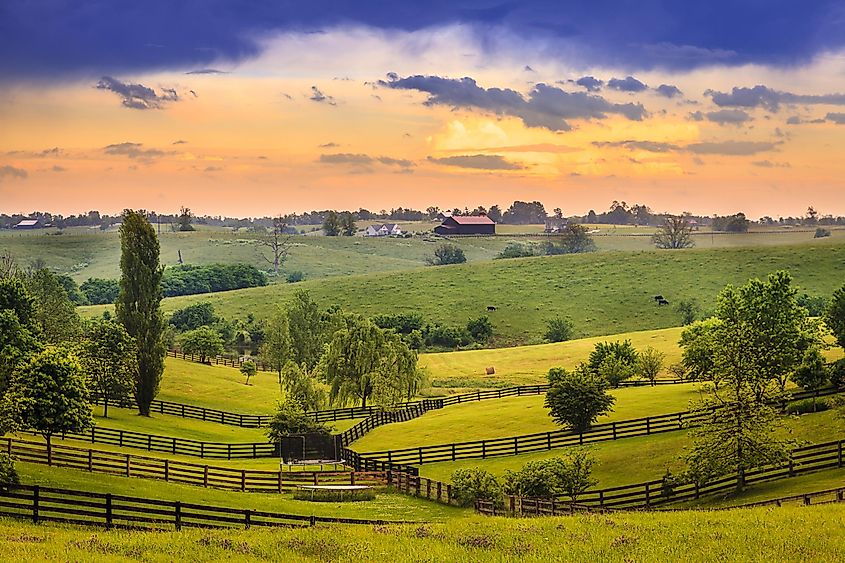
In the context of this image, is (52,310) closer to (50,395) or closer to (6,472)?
(50,395)

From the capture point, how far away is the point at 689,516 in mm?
27250

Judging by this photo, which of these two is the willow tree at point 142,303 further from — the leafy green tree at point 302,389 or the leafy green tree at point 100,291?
the leafy green tree at point 100,291

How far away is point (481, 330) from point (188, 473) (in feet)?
293

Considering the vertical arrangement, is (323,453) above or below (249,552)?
below

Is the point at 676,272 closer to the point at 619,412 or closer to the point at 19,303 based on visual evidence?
the point at 619,412

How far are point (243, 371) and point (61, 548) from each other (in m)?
71.6

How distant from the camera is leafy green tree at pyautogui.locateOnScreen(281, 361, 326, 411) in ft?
226

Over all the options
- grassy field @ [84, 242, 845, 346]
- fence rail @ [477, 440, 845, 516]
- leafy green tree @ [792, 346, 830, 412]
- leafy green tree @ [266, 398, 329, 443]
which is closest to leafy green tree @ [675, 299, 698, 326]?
grassy field @ [84, 242, 845, 346]

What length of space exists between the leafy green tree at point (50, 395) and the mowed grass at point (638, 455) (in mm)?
17947

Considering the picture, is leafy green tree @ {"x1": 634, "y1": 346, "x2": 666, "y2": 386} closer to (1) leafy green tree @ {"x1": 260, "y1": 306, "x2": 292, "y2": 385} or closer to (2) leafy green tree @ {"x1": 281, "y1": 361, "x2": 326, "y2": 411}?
(2) leafy green tree @ {"x1": 281, "y1": 361, "x2": 326, "y2": 411}

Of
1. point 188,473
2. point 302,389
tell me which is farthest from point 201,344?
point 188,473

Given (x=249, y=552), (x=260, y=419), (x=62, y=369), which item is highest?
(x=62, y=369)

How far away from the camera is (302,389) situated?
69.2m

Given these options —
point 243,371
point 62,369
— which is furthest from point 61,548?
point 243,371
